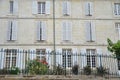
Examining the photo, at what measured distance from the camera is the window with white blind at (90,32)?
27.8 meters

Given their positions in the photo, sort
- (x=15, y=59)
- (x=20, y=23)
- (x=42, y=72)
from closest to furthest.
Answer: (x=42, y=72), (x=15, y=59), (x=20, y=23)

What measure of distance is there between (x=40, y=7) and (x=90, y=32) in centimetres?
624

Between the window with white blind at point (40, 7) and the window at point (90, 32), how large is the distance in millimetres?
4671

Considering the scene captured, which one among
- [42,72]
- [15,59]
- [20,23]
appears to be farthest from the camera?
[20,23]

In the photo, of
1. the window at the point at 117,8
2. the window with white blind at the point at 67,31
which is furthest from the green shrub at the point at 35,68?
the window at the point at 117,8

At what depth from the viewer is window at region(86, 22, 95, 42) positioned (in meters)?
27.8

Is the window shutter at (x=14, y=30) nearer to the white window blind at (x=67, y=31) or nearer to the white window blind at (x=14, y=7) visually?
the white window blind at (x=14, y=7)

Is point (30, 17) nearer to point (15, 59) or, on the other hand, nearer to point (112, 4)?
point (15, 59)

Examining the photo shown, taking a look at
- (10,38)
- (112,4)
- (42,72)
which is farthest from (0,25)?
(42,72)

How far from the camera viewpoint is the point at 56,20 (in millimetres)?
28438

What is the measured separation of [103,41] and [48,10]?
271 inches

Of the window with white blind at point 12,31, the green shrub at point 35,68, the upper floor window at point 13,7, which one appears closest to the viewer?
the green shrub at point 35,68

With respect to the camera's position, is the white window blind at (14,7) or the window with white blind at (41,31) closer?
the window with white blind at (41,31)

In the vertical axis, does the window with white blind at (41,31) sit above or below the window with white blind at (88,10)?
below
